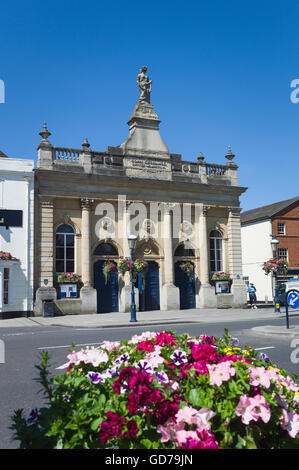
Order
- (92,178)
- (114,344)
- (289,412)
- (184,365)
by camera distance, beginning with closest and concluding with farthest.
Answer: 1. (289,412)
2. (184,365)
3. (114,344)
4. (92,178)

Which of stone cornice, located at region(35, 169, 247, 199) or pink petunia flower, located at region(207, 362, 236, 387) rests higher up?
stone cornice, located at region(35, 169, 247, 199)

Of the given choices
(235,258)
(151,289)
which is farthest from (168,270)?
(235,258)

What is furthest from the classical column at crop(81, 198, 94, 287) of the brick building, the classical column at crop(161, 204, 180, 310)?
the brick building

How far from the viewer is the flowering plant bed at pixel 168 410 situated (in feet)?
7.84

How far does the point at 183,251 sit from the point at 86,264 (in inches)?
295

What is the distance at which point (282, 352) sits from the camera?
9750 millimetres

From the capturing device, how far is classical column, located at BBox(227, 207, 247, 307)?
29.6 m

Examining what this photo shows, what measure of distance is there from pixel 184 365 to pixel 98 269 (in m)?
23.6

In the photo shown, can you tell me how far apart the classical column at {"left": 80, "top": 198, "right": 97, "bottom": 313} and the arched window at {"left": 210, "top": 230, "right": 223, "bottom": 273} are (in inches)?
376

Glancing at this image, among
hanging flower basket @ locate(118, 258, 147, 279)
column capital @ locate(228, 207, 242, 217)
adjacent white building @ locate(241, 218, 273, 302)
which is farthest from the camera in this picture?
adjacent white building @ locate(241, 218, 273, 302)

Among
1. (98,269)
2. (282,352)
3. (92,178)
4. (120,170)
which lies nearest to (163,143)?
(120,170)

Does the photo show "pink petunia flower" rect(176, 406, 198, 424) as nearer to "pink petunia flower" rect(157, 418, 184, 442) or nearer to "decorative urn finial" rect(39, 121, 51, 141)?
"pink petunia flower" rect(157, 418, 184, 442)
